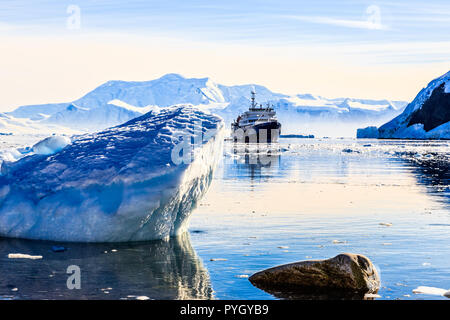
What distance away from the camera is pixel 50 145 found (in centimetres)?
1138

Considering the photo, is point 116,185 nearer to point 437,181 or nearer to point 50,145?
point 50,145

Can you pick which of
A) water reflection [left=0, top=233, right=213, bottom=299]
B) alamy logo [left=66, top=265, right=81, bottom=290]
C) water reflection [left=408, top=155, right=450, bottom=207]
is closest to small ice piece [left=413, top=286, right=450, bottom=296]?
water reflection [left=0, top=233, right=213, bottom=299]

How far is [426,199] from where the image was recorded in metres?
16.0

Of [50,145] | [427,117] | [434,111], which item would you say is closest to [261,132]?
[427,117]

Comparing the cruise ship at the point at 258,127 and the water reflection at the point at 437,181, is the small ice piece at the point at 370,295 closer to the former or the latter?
the water reflection at the point at 437,181

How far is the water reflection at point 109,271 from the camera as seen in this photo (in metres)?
6.84

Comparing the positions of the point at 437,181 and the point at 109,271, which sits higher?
the point at 109,271

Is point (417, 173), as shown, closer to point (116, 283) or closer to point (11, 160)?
point (11, 160)

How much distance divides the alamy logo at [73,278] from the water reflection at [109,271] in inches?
2.3

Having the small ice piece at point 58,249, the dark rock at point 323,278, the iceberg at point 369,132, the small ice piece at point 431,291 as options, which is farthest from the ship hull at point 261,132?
the small ice piece at point 431,291

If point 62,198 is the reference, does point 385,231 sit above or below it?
below

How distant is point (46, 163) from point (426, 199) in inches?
394

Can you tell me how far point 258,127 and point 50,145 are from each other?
3194 inches

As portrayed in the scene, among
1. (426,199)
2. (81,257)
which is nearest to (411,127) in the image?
(426,199)
